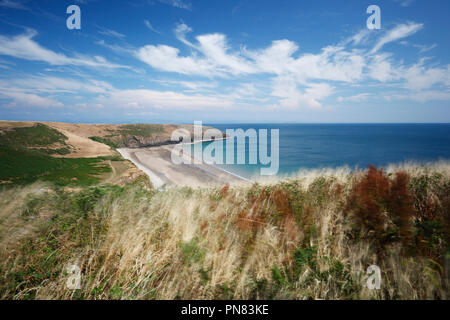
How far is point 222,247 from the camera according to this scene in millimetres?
2986

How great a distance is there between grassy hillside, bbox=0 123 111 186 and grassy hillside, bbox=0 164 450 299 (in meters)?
2.79

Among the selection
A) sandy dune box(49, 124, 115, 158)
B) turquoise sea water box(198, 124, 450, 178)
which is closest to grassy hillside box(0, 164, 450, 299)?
turquoise sea water box(198, 124, 450, 178)

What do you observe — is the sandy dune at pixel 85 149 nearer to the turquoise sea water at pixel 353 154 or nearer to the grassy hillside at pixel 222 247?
the turquoise sea water at pixel 353 154

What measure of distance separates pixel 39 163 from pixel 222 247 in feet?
90.6

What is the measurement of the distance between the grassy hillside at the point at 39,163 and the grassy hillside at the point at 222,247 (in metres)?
2.79

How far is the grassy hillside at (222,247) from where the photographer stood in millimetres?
2262

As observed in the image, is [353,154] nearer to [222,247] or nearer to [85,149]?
[222,247]

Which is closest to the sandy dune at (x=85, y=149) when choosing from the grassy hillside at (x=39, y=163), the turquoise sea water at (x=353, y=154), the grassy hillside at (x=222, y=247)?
the grassy hillside at (x=39, y=163)

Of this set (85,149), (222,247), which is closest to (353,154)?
(222,247)

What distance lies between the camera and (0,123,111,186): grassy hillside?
52.6 ft

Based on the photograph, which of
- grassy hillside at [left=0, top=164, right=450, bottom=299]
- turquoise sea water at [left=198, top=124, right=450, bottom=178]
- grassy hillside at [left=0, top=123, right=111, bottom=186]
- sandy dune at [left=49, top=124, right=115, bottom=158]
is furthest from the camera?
turquoise sea water at [left=198, top=124, right=450, bottom=178]

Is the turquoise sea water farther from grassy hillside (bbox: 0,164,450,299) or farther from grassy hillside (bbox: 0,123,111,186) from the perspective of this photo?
grassy hillside (bbox: 0,123,111,186)
